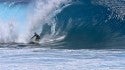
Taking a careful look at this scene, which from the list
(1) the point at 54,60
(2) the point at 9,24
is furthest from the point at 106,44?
(2) the point at 9,24

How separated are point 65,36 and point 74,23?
173 cm

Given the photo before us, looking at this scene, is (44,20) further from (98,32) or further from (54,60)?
(54,60)

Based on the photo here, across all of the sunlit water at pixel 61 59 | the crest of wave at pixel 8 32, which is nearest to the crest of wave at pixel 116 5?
the crest of wave at pixel 8 32

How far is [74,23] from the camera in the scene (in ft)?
120

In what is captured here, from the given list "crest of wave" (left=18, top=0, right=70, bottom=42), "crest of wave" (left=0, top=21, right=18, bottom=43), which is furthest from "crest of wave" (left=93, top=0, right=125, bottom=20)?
"crest of wave" (left=0, top=21, right=18, bottom=43)

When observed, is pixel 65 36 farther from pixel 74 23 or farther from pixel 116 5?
pixel 116 5

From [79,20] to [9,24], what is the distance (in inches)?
308

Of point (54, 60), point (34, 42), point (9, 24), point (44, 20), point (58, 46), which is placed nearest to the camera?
point (54, 60)

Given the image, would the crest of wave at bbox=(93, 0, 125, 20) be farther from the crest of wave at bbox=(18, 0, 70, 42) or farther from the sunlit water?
the sunlit water

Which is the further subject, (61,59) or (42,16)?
(42,16)

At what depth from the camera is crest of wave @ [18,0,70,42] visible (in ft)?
122

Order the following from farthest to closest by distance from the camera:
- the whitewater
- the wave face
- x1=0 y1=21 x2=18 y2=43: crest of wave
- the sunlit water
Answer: x1=0 y1=21 x2=18 y2=43: crest of wave < the wave face < the whitewater < the sunlit water

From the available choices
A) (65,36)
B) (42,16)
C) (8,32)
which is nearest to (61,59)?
(65,36)

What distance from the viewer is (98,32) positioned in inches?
1367
